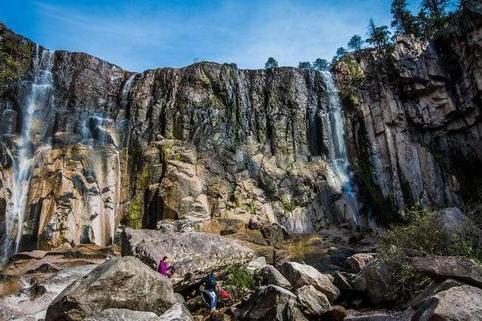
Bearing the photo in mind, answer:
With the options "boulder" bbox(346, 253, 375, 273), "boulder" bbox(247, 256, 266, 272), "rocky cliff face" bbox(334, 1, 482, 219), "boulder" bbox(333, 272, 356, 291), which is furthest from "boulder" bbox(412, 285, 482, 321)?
"rocky cliff face" bbox(334, 1, 482, 219)

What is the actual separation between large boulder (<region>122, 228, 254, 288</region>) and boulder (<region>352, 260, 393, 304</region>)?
5434 millimetres

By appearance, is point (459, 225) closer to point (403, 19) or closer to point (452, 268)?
point (452, 268)

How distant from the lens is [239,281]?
20.0m

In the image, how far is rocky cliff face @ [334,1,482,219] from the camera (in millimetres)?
39531

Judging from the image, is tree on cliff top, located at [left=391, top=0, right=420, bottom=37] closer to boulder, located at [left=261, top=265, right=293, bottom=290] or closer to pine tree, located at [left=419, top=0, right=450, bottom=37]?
pine tree, located at [left=419, top=0, right=450, bottom=37]

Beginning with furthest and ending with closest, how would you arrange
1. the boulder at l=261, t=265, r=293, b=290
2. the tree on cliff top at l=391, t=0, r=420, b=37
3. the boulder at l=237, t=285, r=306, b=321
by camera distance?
the tree on cliff top at l=391, t=0, r=420, b=37 < the boulder at l=261, t=265, r=293, b=290 < the boulder at l=237, t=285, r=306, b=321

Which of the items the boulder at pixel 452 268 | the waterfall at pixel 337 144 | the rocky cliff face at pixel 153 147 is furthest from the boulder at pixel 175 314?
the waterfall at pixel 337 144

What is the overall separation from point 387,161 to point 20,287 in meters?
30.6

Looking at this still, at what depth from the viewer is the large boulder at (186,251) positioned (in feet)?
65.7

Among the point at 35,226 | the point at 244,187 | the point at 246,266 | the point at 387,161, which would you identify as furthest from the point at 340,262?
the point at 35,226

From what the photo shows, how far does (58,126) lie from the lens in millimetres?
38406

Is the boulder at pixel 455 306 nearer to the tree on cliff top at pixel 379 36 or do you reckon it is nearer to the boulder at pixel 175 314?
the boulder at pixel 175 314

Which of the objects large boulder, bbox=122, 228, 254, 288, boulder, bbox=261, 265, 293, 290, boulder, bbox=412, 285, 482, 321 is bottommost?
boulder, bbox=412, 285, 482, 321

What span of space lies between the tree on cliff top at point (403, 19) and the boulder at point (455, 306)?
54746mm
